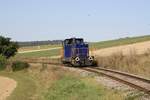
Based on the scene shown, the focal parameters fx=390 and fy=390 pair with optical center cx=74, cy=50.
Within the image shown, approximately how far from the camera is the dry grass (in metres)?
28.6

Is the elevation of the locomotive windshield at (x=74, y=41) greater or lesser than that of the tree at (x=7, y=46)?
greater

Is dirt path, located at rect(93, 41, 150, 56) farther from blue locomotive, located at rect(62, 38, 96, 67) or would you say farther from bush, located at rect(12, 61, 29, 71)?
bush, located at rect(12, 61, 29, 71)

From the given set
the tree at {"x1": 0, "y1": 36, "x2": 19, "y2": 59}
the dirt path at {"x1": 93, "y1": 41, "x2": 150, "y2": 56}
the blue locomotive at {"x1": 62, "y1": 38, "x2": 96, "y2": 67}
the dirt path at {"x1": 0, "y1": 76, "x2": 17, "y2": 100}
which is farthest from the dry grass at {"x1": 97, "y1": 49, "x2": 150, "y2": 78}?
the tree at {"x1": 0, "y1": 36, "x2": 19, "y2": 59}

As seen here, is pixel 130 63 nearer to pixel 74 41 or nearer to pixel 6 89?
pixel 74 41

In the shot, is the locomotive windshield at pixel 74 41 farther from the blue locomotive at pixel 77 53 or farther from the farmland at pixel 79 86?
the farmland at pixel 79 86

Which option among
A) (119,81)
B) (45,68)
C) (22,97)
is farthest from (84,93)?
(45,68)

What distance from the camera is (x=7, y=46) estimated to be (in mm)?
75562

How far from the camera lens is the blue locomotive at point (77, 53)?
37188 mm

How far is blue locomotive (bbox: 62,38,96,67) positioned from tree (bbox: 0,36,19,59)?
1502 inches

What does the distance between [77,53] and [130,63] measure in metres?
7.39

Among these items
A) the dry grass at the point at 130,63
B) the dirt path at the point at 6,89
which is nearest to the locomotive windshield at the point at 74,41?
the dry grass at the point at 130,63

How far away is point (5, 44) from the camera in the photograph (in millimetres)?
75562

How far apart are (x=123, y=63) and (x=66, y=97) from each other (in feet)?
43.2

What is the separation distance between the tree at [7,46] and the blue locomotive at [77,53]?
125ft
